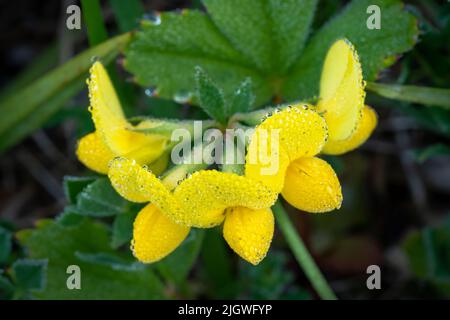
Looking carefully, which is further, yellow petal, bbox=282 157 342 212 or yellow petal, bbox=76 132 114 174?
yellow petal, bbox=76 132 114 174

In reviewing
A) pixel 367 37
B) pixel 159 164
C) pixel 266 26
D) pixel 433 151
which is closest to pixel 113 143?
pixel 159 164

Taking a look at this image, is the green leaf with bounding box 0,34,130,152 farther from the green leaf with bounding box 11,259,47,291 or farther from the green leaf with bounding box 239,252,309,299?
the green leaf with bounding box 239,252,309,299

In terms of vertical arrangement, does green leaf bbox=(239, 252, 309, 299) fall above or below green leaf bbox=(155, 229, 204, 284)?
below

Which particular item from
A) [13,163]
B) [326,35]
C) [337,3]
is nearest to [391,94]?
[326,35]

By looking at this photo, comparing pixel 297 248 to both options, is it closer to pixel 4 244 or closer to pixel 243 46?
pixel 243 46

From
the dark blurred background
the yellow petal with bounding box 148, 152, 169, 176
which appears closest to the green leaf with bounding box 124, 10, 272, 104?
the yellow petal with bounding box 148, 152, 169, 176
